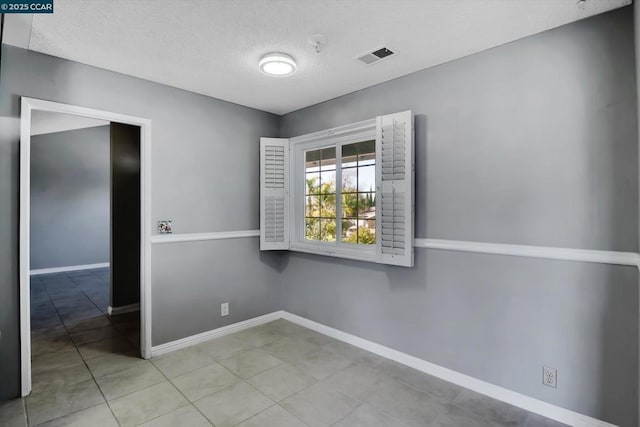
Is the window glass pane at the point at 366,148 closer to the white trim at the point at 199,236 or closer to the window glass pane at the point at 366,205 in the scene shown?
the window glass pane at the point at 366,205

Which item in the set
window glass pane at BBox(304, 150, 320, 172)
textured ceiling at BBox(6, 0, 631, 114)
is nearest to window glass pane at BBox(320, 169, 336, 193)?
window glass pane at BBox(304, 150, 320, 172)

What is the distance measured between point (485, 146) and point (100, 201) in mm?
7892

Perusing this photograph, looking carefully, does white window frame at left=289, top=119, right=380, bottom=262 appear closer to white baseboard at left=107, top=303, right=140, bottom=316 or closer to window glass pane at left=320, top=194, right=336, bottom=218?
window glass pane at left=320, top=194, right=336, bottom=218

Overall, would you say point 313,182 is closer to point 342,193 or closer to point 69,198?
point 342,193

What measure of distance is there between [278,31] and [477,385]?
285 cm

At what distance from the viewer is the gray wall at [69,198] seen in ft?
21.4

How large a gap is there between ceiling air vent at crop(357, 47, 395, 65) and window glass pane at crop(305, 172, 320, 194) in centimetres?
144

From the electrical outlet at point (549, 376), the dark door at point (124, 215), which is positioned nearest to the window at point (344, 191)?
the electrical outlet at point (549, 376)

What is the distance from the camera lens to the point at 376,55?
2.43m

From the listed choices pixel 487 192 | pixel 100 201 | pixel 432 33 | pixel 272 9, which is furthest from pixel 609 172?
pixel 100 201

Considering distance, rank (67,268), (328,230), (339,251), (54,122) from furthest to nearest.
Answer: (67,268)
(54,122)
(328,230)
(339,251)

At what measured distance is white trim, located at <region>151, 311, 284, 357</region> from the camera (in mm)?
3025

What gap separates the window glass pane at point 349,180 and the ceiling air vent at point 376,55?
1077mm

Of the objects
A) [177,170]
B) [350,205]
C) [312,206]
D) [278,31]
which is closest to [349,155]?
[350,205]
